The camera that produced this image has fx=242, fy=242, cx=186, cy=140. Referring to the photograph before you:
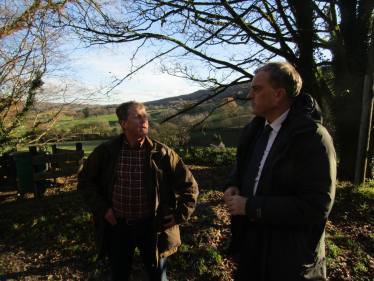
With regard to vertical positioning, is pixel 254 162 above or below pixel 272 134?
→ below

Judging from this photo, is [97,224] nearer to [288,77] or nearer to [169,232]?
[169,232]

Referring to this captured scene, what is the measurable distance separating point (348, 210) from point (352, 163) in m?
3.67

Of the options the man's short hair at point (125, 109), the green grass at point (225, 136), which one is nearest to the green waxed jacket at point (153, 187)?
the man's short hair at point (125, 109)

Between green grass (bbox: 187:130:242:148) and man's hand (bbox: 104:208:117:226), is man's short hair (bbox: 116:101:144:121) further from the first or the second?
green grass (bbox: 187:130:242:148)

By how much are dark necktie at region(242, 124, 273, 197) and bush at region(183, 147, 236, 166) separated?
11.3m

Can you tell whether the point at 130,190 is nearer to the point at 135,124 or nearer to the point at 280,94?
the point at 135,124

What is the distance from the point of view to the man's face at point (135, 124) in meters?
2.37

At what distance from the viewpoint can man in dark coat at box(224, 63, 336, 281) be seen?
1.43m

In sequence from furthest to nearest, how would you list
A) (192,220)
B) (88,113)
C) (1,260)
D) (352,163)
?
(88,113) → (352,163) → (192,220) → (1,260)

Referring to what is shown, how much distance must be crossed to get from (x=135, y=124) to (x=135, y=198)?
0.71 meters

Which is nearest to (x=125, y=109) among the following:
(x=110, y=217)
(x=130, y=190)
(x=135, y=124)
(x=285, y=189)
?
(x=135, y=124)

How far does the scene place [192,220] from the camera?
195 inches

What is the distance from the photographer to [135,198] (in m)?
2.30

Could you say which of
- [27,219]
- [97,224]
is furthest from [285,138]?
[27,219]
